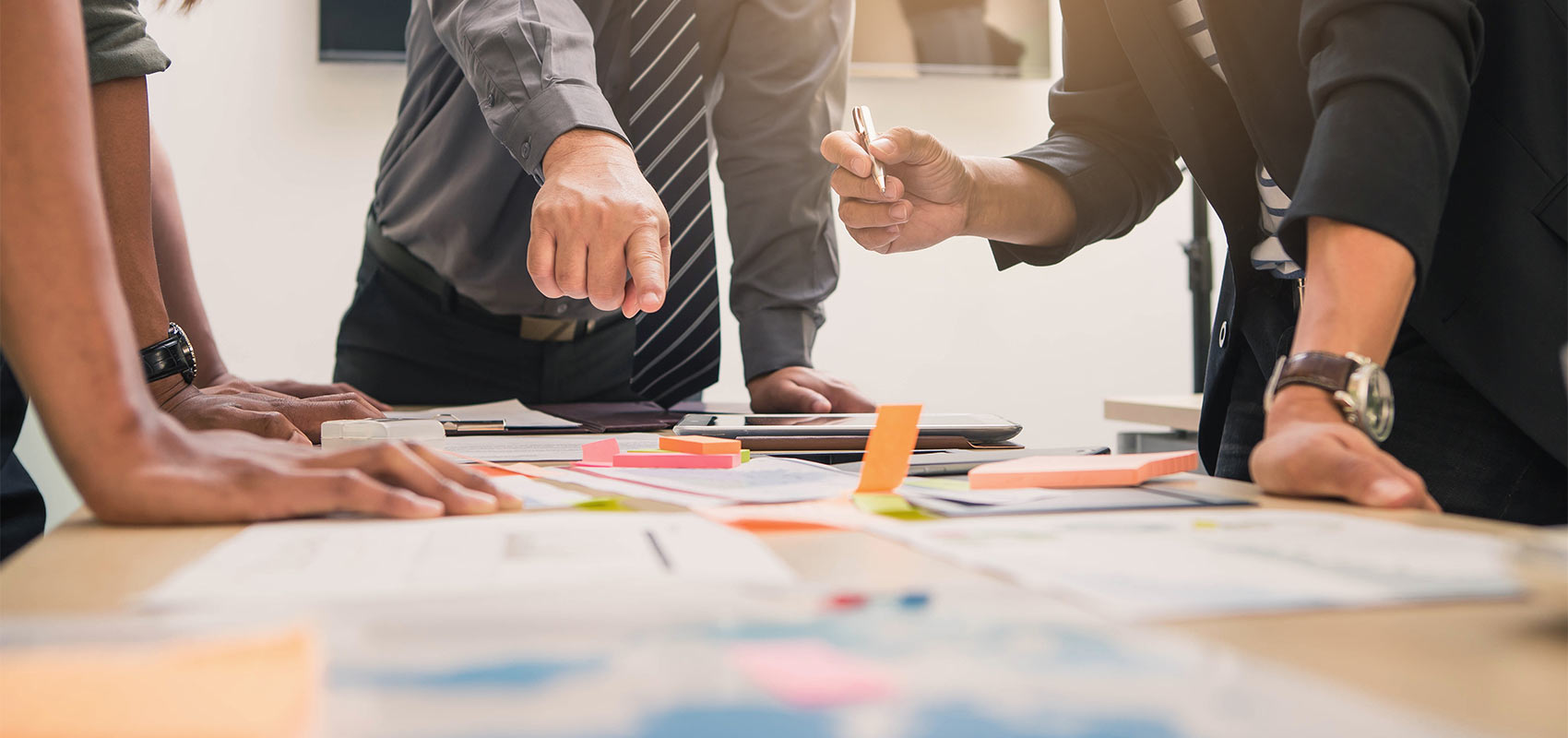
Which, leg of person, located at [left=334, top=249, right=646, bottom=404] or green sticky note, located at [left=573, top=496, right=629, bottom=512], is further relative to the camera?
leg of person, located at [left=334, top=249, right=646, bottom=404]

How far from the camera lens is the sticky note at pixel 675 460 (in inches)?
25.6

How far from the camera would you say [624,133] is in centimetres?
113

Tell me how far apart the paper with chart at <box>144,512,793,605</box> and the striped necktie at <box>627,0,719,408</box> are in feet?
3.09

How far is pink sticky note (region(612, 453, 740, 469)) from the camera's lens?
0.65 metres

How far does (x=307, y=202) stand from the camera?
246 cm

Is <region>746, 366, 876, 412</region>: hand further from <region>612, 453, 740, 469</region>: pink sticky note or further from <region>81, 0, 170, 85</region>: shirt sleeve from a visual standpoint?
<region>81, 0, 170, 85</region>: shirt sleeve

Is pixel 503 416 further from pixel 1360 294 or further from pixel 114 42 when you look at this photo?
pixel 1360 294

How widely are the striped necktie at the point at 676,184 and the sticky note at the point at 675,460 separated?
70cm

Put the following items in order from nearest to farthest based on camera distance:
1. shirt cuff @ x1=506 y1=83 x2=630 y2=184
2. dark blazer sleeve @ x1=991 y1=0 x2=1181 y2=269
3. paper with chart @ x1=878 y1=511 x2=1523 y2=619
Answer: paper with chart @ x1=878 y1=511 x2=1523 y2=619 < shirt cuff @ x1=506 y1=83 x2=630 y2=184 < dark blazer sleeve @ x1=991 y1=0 x2=1181 y2=269

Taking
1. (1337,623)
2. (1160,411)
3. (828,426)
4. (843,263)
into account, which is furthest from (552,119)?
(843,263)

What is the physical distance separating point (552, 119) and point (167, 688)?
79cm

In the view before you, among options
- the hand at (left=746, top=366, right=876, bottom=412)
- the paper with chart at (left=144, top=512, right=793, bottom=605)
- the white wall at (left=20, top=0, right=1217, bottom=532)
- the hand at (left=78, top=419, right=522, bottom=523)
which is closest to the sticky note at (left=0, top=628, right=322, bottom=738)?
the paper with chart at (left=144, top=512, right=793, bottom=605)

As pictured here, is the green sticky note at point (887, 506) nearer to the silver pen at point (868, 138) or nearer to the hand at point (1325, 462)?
the hand at point (1325, 462)

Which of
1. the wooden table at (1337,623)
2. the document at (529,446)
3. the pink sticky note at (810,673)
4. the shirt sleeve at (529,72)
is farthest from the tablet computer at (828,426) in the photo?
the pink sticky note at (810,673)
